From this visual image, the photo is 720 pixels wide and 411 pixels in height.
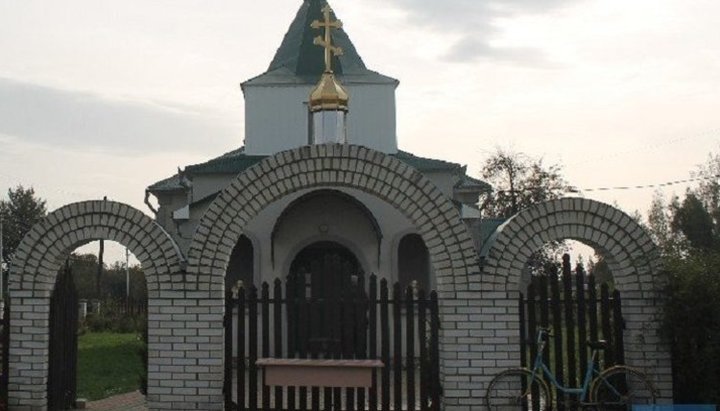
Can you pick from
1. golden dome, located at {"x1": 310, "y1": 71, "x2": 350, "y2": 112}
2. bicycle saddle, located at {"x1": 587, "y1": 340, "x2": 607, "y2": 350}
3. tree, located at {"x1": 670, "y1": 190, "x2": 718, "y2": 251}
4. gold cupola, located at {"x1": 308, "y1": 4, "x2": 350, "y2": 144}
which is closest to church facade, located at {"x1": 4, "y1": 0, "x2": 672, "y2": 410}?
bicycle saddle, located at {"x1": 587, "y1": 340, "x2": 607, "y2": 350}

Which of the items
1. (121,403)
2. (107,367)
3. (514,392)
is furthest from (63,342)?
(107,367)

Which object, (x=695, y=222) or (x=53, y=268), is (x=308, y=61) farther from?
(x=695, y=222)

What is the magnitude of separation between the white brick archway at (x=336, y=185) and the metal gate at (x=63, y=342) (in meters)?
1.51

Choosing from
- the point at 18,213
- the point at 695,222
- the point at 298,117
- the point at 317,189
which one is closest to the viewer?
the point at 317,189

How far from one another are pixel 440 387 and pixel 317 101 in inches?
174

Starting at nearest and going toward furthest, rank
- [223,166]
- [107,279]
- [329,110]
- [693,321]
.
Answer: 1. [693,321]
2. [329,110]
3. [223,166]
4. [107,279]

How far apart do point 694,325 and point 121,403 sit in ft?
22.4

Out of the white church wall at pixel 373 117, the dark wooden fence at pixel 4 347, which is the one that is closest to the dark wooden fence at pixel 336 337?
the dark wooden fence at pixel 4 347

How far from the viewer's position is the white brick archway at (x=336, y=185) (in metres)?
7.53

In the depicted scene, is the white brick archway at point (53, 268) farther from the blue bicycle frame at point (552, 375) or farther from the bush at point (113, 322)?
the bush at point (113, 322)

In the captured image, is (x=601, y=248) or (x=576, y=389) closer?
(x=576, y=389)

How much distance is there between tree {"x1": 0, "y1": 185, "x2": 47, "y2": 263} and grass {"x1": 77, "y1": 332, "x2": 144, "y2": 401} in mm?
21626

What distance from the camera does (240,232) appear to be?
7594mm

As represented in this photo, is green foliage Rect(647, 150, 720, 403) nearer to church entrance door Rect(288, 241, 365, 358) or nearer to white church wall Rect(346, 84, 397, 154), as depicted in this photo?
church entrance door Rect(288, 241, 365, 358)
